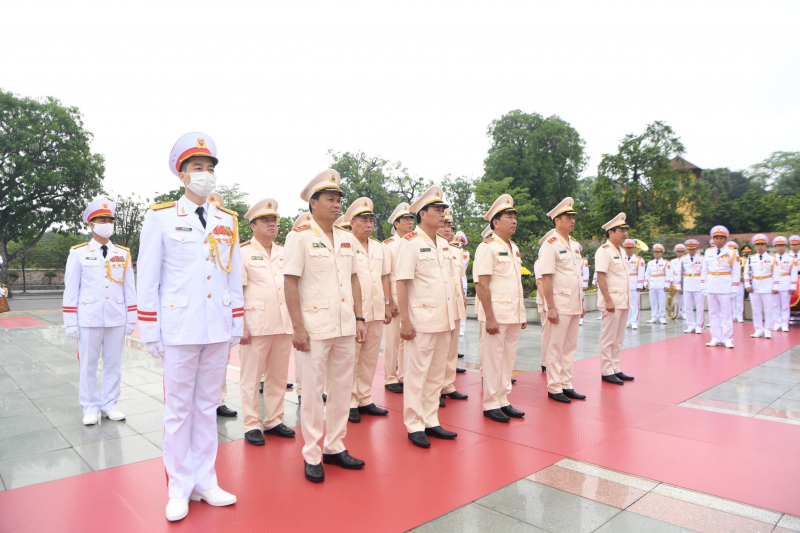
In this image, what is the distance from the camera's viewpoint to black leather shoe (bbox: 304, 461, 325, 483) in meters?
3.28

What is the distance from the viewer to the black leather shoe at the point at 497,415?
4.56 m

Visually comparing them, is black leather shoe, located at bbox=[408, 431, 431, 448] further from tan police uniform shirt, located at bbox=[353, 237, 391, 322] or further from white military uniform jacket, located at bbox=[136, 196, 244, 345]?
white military uniform jacket, located at bbox=[136, 196, 244, 345]

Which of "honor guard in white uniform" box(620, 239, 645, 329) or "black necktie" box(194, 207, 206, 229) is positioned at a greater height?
"black necktie" box(194, 207, 206, 229)

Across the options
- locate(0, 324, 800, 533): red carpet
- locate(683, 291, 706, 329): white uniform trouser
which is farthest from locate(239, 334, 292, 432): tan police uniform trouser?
locate(683, 291, 706, 329): white uniform trouser

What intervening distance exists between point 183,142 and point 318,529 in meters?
2.41

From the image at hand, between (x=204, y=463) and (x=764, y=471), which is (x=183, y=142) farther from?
(x=764, y=471)

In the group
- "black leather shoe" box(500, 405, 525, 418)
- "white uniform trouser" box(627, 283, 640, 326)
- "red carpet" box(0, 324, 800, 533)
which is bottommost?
"red carpet" box(0, 324, 800, 533)

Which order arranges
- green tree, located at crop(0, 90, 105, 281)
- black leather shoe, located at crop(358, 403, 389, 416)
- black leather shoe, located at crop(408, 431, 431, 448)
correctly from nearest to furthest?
black leather shoe, located at crop(408, 431, 431, 448) < black leather shoe, located at crop(358, 403, 389, 416) < green tree, located at crop(0, 90, 105, 281)

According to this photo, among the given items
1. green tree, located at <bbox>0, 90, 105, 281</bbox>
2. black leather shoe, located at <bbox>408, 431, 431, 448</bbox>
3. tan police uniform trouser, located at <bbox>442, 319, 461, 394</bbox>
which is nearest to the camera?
black leather shoe, located at <bbox>408, 431, 431, 448</bbox>

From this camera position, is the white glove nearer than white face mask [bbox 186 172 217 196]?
Yes

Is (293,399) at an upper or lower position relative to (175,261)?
Result: lower

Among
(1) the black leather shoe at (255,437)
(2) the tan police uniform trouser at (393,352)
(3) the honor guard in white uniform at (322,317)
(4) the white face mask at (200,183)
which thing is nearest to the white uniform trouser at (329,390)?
(3) the honor guard in white uniform at (322,317)

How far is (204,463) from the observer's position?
3.04 meters

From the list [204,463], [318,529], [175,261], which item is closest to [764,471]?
[318,529]
